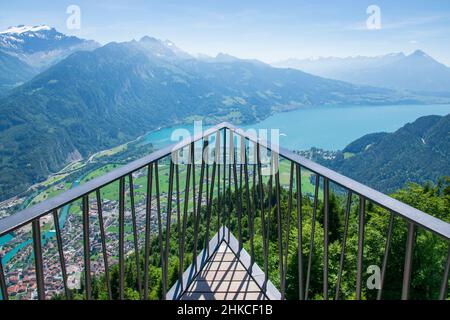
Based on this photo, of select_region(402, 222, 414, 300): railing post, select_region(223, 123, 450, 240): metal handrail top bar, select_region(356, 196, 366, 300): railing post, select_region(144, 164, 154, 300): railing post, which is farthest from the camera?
select_region(144, 164, 154, 300): railing post

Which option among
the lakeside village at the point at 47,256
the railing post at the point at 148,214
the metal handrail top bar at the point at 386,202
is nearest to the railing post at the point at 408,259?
the metal handrail top bar at the point at 386,202

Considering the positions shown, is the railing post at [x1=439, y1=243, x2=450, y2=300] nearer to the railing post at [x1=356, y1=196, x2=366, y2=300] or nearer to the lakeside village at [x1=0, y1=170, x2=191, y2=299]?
the railing post at [x1=356, y1=196, x2=366, y2=300]

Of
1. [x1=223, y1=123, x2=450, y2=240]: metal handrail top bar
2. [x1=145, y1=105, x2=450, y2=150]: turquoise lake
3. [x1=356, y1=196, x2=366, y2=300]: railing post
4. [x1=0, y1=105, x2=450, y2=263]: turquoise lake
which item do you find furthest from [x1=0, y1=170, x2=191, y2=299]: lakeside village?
[x1=0, y1=105, x2=450, y2=263]: turquoise lake

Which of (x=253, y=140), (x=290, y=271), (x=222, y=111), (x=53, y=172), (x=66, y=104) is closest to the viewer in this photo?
(x=253, y=140)

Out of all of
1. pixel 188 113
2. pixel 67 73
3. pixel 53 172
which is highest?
pixel 67 73

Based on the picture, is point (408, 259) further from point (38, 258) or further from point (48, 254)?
point (48, 254)
